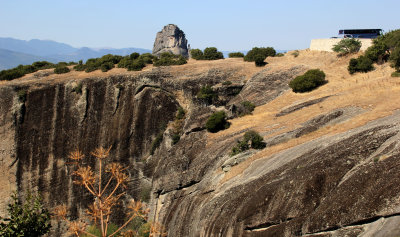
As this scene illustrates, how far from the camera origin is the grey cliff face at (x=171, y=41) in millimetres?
109750

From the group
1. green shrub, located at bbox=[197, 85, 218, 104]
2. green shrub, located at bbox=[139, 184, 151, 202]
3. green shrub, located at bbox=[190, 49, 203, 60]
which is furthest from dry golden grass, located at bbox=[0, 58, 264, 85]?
green shrub, located at bbox=[139, 184, 151, 202]

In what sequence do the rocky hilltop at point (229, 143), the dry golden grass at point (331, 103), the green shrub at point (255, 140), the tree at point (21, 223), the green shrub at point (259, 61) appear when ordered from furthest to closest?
the green shrub at point (259, 61)
the green shrub at point (255, 140)
the dry golden grass at point (331, 103)
the rocky hilltop at point (229, 143)
the tree at point (21, 223)

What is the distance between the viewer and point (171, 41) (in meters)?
110

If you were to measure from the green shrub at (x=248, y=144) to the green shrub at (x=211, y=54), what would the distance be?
1218 inches

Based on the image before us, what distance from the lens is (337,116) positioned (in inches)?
1235

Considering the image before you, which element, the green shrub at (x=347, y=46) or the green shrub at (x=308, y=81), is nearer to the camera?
the green shrub at (x=308, y=81)

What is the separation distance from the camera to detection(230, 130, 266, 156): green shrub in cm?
3183

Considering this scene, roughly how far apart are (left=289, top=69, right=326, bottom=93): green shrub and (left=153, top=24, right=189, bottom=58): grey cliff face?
218 ft

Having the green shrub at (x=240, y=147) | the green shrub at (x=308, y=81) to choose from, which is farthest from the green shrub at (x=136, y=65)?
the green shrub at (x=240, y=147)

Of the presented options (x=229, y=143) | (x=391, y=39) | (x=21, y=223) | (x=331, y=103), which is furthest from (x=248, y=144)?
(x=391, y=39)

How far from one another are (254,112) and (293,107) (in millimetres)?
5368

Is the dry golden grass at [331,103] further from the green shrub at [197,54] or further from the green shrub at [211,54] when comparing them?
the green shrub at [197,54]

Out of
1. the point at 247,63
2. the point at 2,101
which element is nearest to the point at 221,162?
the point at 247,63

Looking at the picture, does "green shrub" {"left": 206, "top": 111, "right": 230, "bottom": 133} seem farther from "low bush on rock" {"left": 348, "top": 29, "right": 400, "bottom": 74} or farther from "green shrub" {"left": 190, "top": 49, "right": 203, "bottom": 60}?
"green shrub" {"left": 190, "top": 49, "right": 203, "bottom": 60}
